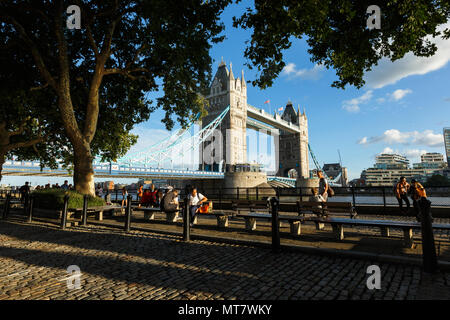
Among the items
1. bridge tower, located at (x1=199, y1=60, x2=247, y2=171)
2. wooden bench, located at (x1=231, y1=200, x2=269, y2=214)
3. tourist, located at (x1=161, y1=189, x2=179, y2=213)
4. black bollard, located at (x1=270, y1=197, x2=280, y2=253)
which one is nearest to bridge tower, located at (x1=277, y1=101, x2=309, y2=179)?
bridge tower, located at (x1=199, y1=60, x2=247, y2=171)

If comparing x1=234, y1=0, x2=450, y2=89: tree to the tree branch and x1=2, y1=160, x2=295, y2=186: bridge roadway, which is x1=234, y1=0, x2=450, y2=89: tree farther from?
x1=2, y1=160, x2=295, y2=186: bridge roadway

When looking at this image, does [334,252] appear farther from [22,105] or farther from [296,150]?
[296,150]

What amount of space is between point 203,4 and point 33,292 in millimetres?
7742

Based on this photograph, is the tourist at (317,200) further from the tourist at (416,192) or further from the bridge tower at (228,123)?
the bridge tower at (228,123)

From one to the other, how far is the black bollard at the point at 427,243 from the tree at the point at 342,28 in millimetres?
4205

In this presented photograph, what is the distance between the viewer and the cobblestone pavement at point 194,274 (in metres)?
2.72

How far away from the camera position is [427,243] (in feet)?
10.6

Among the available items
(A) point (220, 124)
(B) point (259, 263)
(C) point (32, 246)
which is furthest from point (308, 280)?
(A) point (220, 124)

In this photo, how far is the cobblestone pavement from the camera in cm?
272

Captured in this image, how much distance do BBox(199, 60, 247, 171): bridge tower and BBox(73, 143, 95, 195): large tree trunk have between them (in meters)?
38.4

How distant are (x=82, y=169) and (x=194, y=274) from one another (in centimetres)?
766

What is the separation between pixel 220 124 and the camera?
175ft

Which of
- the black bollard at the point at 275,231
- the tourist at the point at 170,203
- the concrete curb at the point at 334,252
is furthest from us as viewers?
the tourist at the point at 170,203

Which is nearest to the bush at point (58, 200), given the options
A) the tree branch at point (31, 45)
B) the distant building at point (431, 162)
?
the tree branch at point (31, 45)
